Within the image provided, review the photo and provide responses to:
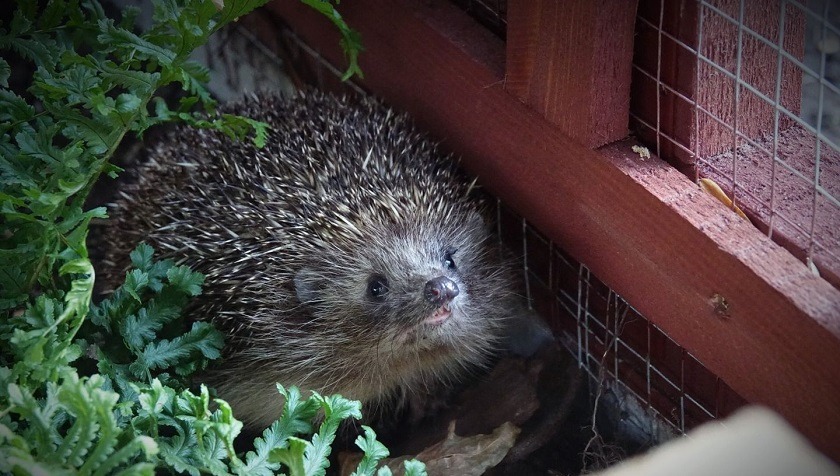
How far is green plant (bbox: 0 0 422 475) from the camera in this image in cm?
226

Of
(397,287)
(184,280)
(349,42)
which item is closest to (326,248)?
(397,287)

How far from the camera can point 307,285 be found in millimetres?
3371

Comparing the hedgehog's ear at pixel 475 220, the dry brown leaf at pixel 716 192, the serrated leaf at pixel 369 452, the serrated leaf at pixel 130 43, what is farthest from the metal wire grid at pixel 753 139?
the serrated leaf at pixel 130 43

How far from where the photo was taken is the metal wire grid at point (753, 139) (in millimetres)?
2527

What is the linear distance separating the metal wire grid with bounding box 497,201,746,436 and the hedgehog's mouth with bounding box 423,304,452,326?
53 cm

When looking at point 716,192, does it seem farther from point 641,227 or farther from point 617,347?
point 617,347

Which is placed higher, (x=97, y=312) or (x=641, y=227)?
(x=641, y=227)

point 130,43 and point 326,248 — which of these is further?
point 326,248

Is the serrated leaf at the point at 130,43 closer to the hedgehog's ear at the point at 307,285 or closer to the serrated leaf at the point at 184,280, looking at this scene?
the serrated leaf at the point at 184,280

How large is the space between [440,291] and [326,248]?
497mm

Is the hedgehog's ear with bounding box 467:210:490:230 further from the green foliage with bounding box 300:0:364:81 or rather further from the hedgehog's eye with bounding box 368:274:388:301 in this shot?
the green foliage with bounding box 300:0:364:81

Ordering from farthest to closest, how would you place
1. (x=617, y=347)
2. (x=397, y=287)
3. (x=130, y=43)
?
(x=617, y=347)
(x=397, y=287)
(x=130, y=43)

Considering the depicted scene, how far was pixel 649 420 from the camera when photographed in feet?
11.0

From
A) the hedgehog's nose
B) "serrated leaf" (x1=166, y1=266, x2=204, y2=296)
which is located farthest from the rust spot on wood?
"serrated leaf" (x1=166, y1=266, x2=204, y2=296)
